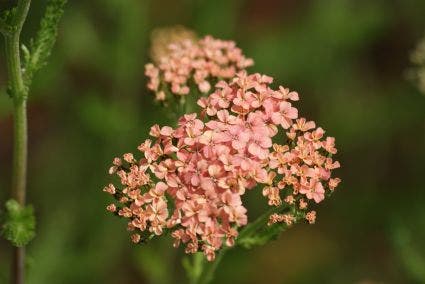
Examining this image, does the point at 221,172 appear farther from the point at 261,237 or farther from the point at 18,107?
the point at 18,107

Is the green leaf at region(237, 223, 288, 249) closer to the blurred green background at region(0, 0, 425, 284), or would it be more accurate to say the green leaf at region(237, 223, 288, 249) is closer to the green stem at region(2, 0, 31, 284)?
the green stem at region(2, 0, 31, 284)

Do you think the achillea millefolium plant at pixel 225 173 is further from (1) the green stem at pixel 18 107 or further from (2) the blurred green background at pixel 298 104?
(2) the blurred green background at pixel 298 104

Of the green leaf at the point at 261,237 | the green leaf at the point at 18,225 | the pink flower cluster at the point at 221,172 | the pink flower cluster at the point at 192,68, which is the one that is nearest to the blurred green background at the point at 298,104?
the pink flower cluster at the point at 192,68

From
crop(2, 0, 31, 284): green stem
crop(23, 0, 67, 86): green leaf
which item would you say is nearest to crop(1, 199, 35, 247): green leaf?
crop(2, 0, 31, 284): green stem

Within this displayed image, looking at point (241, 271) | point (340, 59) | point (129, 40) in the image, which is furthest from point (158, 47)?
point (340, 59)

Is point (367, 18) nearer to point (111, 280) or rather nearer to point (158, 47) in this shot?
point (158, 47)

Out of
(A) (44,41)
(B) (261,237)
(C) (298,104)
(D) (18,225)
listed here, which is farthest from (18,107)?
(C) (298,104)
